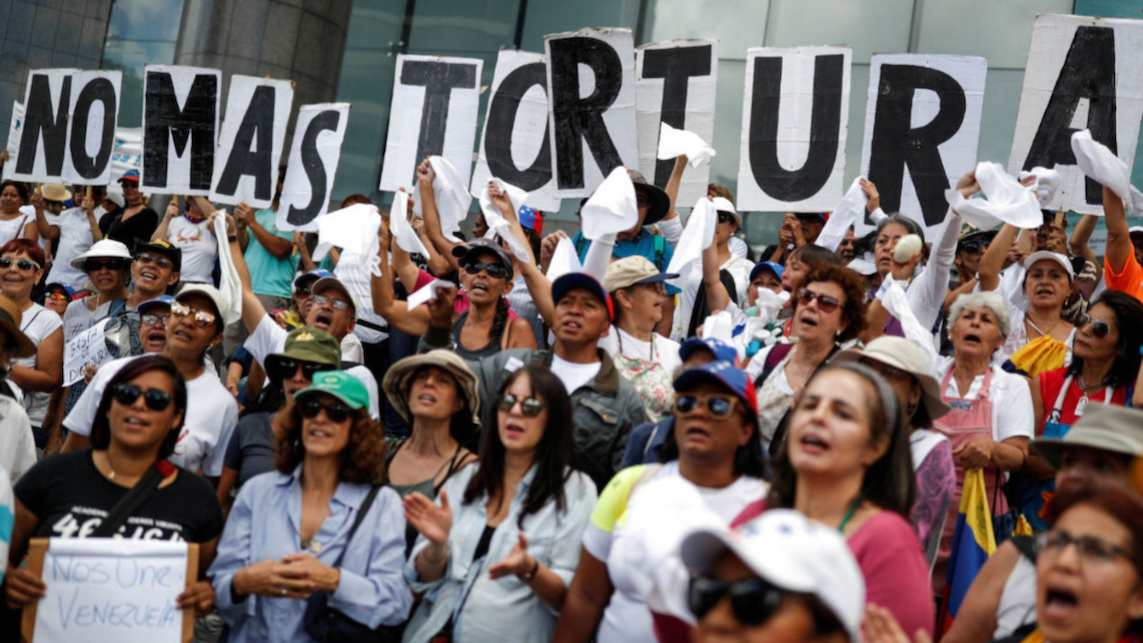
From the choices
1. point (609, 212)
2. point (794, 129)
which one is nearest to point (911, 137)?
point (794, 129)

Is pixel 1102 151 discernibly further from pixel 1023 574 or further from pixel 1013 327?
pixel 1023 574

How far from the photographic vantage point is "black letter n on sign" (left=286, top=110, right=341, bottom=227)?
8703 mm

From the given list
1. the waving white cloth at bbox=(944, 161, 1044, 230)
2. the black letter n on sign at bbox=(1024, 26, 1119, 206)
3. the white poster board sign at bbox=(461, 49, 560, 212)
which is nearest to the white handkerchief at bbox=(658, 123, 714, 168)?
the white poster board sign at bbox=(461, 49, 560, 212)

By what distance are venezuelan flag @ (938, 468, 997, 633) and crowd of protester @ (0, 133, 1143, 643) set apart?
0.02 metres

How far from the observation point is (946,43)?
38.5 feet

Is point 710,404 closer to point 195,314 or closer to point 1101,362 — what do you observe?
point 1101,362

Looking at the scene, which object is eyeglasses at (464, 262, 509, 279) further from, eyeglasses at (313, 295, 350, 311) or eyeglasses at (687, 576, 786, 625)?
eyeglasses at (687, 576, 786, 625)

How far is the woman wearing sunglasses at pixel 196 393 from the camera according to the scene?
17.1 feet

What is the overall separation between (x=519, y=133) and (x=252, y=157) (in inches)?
90.7

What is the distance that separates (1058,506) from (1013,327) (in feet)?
10.9

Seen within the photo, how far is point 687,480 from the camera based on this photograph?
12.5ft

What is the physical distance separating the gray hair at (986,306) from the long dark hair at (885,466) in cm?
225

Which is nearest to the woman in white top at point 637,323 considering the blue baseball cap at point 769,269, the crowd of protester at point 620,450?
the crowd of protester at point 620,450

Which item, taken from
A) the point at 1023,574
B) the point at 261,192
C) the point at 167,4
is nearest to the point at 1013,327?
the point at 1023,574
